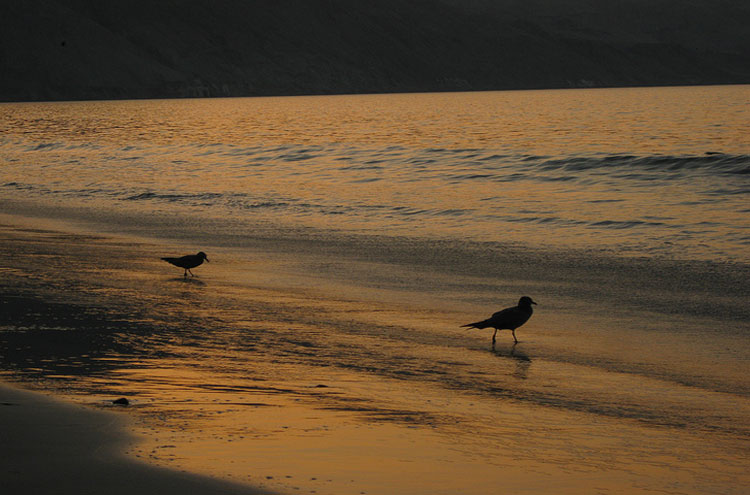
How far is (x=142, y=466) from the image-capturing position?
17.0 feet

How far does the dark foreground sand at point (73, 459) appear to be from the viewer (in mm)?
4859

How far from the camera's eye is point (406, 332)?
30.4ft

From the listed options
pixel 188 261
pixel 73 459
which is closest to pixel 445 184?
pixel 188 261

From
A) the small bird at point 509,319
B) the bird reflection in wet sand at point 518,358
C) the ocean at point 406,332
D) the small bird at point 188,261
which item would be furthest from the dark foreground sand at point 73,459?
the small bird at point 188,261

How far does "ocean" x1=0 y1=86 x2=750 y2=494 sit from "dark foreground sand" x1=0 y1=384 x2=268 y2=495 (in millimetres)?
177

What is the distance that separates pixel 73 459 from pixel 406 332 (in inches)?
174

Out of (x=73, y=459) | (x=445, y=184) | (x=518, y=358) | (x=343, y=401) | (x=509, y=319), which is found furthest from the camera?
(x=445, y=184)

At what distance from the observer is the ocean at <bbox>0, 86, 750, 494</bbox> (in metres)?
5.67

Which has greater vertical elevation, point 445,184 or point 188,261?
point 445,184

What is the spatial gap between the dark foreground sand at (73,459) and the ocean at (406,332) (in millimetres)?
177

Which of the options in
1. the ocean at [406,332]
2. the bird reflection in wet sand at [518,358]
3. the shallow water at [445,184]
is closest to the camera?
the ocean at [406,332]

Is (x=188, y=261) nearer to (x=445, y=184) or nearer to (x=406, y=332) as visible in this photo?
(x=406, y=332)

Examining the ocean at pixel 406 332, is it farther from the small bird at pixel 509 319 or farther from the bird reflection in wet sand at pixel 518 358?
the small bird at pixel 509 319

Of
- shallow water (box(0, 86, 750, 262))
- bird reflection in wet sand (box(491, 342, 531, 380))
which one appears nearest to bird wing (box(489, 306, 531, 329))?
bird reflection in wet sand (box(491, 342, 531, 380))
